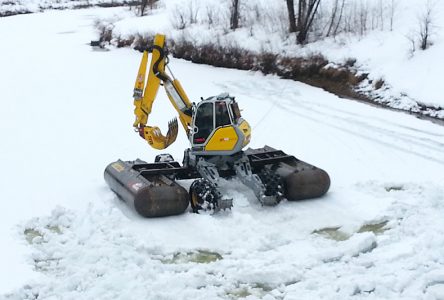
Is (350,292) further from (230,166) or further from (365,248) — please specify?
(230,166)

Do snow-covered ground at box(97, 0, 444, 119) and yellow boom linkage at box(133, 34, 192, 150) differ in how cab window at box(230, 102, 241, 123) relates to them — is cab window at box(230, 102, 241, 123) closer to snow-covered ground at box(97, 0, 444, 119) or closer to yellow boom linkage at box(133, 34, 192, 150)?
yellow boom linkage at box(133, 34, 192, 150)

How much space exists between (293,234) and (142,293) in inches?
116

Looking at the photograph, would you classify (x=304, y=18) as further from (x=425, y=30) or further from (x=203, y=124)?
(x=203, y=124)

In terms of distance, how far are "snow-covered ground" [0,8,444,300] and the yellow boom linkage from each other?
138cm

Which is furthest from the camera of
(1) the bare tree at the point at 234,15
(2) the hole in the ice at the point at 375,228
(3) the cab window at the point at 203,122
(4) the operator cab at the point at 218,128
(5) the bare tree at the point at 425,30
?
(1) the bare tree at the point at 234,15

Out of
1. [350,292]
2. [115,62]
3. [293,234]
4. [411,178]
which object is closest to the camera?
[350,292]

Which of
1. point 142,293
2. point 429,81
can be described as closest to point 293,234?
point 142,293

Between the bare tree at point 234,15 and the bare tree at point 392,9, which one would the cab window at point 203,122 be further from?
the bare tree at point 234,15

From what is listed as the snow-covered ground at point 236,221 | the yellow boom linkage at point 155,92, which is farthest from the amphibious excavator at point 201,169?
the snow-covered ground at point 236,221

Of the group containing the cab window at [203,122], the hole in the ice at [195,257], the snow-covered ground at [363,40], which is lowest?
the hole in the ice at [195,257]

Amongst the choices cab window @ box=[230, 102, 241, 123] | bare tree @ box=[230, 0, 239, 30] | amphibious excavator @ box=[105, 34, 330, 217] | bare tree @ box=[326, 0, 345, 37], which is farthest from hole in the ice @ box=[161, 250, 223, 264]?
bare tree @ box=[230, 0, 239, 30]

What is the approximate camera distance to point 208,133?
1068 centimetres

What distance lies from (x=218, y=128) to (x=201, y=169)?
32.1 inches

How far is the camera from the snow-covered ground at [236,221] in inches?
307
